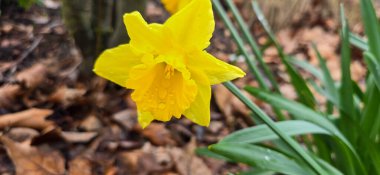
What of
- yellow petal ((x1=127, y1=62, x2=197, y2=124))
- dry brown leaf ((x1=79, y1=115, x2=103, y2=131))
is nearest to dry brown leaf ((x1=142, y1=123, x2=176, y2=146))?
dry brown leaf ((x1=79, y1=115, x2=103, y2=131))

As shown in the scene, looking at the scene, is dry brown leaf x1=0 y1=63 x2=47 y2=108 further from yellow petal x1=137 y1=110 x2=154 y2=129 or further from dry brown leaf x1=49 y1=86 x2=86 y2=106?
yellow petal x1=137 y1=110 x2=154 y2=129

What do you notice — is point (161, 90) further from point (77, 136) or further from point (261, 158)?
point (77, 136)

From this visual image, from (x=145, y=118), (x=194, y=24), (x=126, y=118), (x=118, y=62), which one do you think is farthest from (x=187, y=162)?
(x=194, y=24)

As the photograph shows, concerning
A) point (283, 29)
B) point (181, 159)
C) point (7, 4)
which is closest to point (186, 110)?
point (181, 159)

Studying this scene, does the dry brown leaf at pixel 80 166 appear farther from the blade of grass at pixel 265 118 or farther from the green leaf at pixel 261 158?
the blade of grass at pixel 265 118

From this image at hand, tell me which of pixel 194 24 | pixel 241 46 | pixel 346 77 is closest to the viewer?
pixel 194 24
